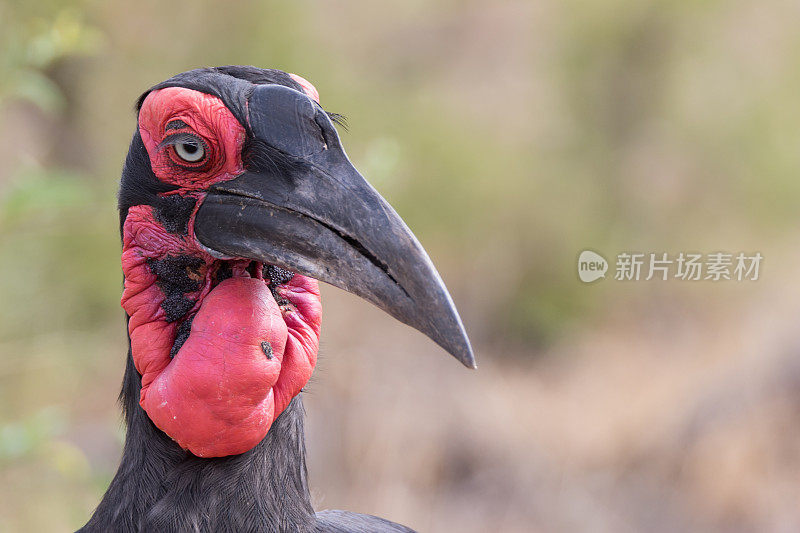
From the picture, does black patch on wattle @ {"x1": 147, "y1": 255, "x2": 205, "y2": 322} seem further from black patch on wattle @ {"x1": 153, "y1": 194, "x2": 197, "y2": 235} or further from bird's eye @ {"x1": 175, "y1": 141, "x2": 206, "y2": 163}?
bird's eye @ {"x1": 175, "y1": 141, "x2": 206, "y2": 163}

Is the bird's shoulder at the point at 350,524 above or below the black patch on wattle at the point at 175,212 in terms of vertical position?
below

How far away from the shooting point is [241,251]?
187 cm

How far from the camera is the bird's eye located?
190 centimetres

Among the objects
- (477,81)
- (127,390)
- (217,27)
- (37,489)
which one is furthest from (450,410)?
(477,81)

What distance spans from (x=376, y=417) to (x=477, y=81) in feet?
14.0

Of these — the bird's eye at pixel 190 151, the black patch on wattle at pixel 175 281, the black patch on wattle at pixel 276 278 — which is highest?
the bird's eye at pixel 190 151

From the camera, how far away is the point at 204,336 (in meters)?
1.91

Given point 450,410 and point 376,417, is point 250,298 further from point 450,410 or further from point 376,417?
point 450,410

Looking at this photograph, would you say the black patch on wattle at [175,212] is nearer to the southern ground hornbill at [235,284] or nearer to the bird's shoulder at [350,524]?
the southern ground hornbill at [235,284]

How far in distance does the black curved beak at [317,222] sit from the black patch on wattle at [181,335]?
0.67 feet

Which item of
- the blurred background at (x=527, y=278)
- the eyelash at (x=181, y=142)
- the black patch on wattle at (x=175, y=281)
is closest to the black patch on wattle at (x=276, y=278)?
the black patch on wattle at (x=175, y=281)

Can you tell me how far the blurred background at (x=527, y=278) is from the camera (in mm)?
4938

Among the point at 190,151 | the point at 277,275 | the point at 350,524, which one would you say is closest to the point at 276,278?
the point at 277,275

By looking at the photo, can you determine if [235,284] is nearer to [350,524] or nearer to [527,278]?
[350,524]
